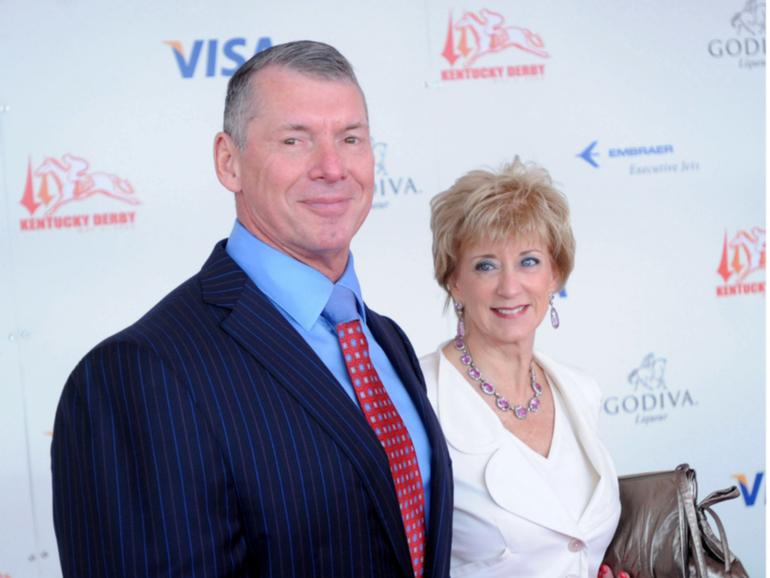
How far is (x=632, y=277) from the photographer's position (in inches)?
190

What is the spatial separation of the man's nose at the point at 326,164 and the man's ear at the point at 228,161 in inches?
5.9

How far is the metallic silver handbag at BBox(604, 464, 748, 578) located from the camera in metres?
2.23

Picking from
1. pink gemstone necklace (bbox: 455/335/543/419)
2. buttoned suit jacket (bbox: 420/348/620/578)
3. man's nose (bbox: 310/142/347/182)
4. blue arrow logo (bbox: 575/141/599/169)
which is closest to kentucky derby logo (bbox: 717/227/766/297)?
blue arrow logo (bbox: 575/141/599/169)

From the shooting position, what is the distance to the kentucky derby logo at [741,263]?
497 cm

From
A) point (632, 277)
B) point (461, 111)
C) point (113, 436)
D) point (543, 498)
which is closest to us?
point (113, 436)

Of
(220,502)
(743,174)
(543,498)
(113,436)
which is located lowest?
(543,498)

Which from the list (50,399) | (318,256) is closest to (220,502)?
(318,256)

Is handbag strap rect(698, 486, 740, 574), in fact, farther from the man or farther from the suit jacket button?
the man

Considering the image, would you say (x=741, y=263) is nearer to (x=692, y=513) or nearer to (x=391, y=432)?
(x=692, y=513)

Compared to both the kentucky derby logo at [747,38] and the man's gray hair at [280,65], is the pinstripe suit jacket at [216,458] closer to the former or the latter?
the man's gray hair at [280,65]

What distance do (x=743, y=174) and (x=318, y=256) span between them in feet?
12.4

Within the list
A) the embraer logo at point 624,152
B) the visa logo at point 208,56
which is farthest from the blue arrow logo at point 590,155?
the visa logo at point 208,56

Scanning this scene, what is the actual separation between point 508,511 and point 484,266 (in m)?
0.65

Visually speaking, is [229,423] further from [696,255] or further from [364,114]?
[696,255]
